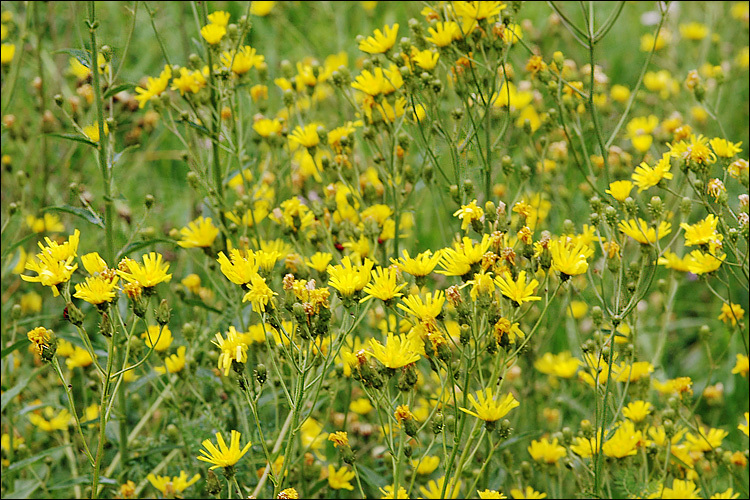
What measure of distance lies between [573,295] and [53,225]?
2467mm

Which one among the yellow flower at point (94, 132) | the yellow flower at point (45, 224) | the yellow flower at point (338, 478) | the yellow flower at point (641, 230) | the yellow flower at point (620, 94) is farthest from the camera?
the yellow flower at point (620, 94)

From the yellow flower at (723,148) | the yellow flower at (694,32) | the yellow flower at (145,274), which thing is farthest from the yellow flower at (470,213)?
the yellow flower at (694,32)

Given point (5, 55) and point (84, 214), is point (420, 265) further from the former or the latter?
point (5, 55)

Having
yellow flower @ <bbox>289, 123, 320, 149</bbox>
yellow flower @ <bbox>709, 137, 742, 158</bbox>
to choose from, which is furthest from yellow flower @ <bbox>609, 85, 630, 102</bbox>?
yellow flower @ <bbox>289, 123, 320, 149</bbox>

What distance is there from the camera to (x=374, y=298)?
2795 millimetres

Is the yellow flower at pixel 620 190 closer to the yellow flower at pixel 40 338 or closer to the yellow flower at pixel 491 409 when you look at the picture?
the yellow flower at pixel 491 409

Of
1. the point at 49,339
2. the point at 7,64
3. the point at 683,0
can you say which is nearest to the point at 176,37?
the point at 7,64

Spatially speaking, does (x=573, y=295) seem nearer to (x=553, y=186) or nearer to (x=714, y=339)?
(x=553, y=186)

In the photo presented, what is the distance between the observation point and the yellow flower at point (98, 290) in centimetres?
197

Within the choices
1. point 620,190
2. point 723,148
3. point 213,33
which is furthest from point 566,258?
point 213,33

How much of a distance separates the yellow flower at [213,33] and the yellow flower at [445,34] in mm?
693

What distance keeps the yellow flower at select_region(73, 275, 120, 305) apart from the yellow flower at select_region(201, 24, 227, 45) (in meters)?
1.09

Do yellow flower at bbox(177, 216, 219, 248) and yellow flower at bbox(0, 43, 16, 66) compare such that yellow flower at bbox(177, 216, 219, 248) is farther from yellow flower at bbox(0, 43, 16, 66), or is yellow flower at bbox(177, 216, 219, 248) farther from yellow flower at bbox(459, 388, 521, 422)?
yellow flower at bbox(0, 43, 16, 66)

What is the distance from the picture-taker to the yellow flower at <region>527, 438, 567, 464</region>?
2.83 m
